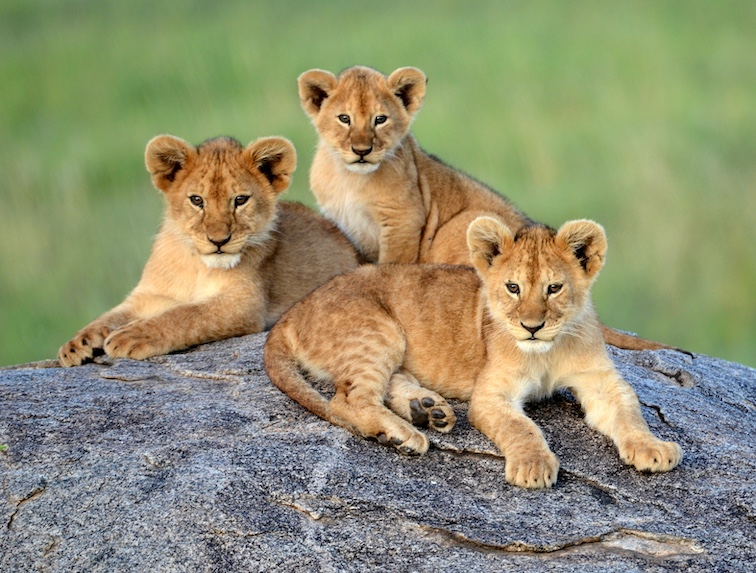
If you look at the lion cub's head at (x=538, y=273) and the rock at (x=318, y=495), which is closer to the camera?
the rock at (x=318, y=495)

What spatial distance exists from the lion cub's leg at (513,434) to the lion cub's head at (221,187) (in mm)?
1784

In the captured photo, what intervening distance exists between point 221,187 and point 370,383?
168cm

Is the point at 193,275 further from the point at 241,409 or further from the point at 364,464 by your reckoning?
the point at 364,464

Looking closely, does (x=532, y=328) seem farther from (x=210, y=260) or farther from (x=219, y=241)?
(x=210, y=260)

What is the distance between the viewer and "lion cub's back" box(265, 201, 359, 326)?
22.0 feet

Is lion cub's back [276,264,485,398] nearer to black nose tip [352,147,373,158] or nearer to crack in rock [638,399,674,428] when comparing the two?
crack in rock [638,399,674,428]

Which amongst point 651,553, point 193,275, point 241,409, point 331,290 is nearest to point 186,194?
point 193,275

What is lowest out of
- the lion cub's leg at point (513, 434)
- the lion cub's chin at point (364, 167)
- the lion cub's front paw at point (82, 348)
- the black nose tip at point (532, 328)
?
the lion cub's front paw at point (82, 348)

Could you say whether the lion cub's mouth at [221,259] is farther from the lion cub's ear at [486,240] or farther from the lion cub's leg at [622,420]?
the lion cub's leg at [622,420]

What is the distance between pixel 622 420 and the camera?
4.91m

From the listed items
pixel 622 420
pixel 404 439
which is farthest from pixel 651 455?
pixel 404 439

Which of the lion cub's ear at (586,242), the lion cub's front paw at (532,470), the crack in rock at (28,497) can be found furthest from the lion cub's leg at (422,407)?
the crack in rock at (28,497)

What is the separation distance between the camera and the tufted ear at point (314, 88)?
701 centimetres

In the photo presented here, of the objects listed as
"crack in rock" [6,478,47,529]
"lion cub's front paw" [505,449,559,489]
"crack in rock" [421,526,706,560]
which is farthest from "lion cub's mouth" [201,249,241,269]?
"crack in rock" [421,526,706,560]
